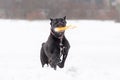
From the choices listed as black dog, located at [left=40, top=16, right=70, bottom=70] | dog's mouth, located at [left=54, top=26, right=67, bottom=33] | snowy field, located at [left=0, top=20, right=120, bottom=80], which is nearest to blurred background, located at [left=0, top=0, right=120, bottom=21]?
snowy field, located at [left=0, top=20, right=120, bottom=80]

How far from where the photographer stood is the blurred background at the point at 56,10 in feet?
111

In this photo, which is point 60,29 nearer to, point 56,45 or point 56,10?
point 56,45

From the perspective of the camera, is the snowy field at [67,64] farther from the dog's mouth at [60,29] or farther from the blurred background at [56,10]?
the blurred background at [56,10]

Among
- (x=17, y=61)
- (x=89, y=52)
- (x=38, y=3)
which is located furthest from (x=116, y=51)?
(x=38, y=3)

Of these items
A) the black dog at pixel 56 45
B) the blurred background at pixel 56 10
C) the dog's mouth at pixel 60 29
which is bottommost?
the blurred background at pixel 56 10

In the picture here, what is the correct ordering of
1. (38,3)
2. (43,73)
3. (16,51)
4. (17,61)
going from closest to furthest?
(43,73) → (17,61) → (16,51) → (38,3)

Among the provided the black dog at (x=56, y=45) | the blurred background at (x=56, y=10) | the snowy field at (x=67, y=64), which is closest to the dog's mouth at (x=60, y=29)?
the black dog at (x=56, y=45)

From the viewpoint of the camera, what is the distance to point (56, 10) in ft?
115

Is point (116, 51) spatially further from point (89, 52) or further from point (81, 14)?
point (81, 14)

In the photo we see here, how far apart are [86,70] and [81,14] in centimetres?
2458

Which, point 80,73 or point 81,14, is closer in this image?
point 80,73

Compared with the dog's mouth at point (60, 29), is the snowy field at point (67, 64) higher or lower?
lower

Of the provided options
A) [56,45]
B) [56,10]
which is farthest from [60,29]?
[56,10]

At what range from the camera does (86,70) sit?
9469 mm
